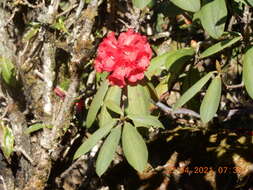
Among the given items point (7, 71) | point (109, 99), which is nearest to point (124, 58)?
point (109, 99)

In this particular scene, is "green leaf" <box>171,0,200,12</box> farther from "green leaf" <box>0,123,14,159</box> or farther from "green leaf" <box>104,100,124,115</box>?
"green leaf" <box>0,123,14,159</box>

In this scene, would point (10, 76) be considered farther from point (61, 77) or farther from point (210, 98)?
point (210, 98)

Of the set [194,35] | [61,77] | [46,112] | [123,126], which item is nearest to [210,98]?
[123,126]

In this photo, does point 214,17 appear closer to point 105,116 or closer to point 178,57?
point 178,57

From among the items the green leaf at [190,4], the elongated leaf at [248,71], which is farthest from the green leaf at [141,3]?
the elongated leaf at [248,71]

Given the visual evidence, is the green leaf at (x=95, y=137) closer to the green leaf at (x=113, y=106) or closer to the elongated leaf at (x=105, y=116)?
the green leaf at (x=113, y=106)
